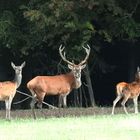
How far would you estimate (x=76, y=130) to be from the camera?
13398mm

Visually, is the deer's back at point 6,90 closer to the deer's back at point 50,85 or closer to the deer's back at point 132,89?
the deer's back at point 50,85

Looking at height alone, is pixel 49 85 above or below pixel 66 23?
below

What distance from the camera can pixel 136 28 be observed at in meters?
25.0

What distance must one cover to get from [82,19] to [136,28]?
2.24 meters

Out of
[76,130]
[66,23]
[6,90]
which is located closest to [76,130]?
[76,130]

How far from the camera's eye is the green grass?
12.3 metres

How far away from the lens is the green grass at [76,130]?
12.3m

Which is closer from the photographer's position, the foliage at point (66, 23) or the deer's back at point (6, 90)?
the deer's back at point (6, 90)

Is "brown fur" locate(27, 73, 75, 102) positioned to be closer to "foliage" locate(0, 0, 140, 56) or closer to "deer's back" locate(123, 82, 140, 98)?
"deer's back" locate(123, 82, 140, 98)

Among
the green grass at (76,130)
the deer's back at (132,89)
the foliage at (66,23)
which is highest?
the foliage at (66,23)

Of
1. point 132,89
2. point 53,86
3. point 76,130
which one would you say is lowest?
point 76,130

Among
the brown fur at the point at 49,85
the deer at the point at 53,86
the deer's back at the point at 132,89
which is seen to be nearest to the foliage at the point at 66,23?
the deer at the point at 53,86

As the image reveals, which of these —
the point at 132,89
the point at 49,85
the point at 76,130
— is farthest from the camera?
the point at 49,85

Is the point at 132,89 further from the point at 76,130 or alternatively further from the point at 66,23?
the point at 76,130
